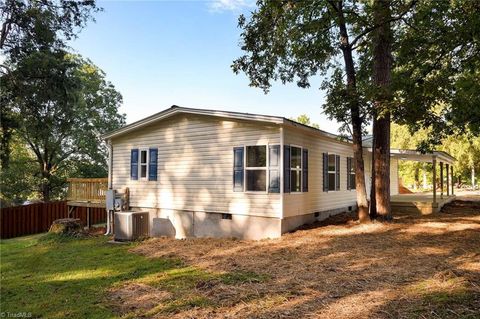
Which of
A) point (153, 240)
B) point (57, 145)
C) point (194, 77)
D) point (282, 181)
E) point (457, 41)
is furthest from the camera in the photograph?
point (57, 145)

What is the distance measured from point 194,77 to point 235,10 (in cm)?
471

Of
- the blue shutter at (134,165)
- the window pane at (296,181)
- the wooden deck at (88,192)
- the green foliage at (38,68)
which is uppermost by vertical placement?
the green foliage at (38,68)

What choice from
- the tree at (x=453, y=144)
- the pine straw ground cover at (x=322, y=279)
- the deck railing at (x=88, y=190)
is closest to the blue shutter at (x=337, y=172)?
the pine straw ground cover at (x=322, y=279)

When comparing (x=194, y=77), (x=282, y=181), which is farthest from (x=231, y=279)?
(x=194, y=77)

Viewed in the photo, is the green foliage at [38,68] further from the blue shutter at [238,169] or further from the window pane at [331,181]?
the window pane at [331,181]

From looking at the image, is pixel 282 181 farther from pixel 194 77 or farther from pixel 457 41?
pixel 194 77

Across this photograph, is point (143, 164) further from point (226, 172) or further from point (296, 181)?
point (296, 181)

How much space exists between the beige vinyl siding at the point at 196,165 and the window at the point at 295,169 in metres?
0.90

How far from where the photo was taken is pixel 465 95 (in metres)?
10.6

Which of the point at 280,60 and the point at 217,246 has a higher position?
the point at 280,60

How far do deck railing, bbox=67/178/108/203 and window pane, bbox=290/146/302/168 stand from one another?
8140 millimetres

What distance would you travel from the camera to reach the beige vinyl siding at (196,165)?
10.8m

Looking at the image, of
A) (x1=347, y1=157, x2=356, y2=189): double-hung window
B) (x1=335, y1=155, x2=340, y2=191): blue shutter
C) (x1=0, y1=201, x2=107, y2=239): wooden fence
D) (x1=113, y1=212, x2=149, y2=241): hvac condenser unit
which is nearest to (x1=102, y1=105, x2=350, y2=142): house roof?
(x1=335, y1=155, x2=340, y2=191): blue shutter

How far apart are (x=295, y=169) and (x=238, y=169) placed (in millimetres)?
1757
